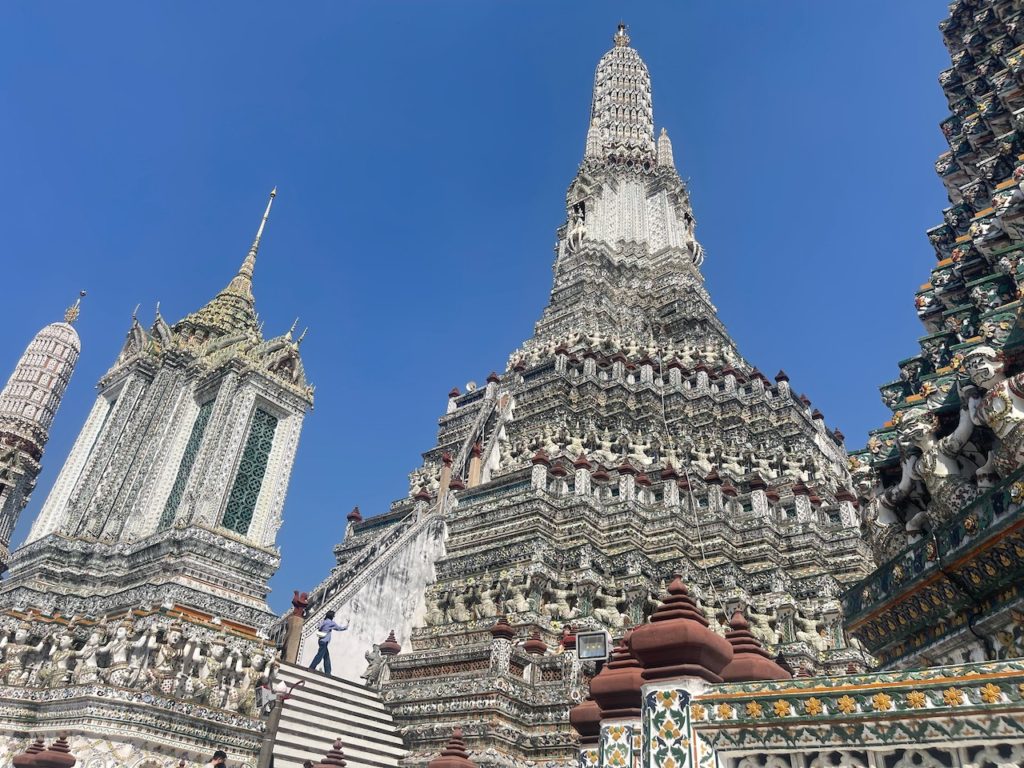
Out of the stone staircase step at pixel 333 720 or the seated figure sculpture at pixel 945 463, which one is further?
the stone staircase step at pixel 333 720

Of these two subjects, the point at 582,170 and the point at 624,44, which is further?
the point at 624,44

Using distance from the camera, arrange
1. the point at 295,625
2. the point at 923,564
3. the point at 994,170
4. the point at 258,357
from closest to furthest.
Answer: the point at 923,564, the point at 994,170, the point at 295,625, the point at 258,357

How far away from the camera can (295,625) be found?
17000 mm

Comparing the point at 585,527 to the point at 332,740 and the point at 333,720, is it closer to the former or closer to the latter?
the point at 333,720

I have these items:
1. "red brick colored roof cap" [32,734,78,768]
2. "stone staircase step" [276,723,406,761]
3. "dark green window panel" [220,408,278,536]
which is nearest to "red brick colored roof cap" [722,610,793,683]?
"red brick colored roof cap" [32,734,78,768]

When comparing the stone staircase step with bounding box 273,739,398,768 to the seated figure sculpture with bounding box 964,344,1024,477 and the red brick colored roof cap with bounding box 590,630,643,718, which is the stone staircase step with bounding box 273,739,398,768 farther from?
the seated figure sculpture with bounding box 964,344,1024,477

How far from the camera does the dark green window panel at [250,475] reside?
18625mm

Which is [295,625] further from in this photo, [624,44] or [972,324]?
[624,44]

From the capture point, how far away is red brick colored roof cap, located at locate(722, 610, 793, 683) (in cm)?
491

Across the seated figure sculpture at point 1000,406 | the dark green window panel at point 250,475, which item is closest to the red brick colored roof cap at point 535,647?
the dark green window panel at point 250,475

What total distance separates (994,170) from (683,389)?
21152 mm

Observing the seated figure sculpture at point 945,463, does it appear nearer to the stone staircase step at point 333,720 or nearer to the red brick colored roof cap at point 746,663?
the red brick colored roof cap at point 746,663

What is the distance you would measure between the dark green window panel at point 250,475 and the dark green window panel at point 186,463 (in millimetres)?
1296

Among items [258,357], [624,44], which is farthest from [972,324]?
[624,44]
